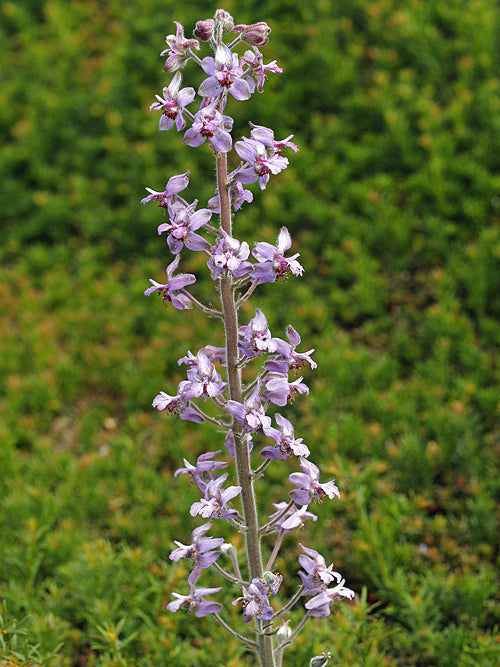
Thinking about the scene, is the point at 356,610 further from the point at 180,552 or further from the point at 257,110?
the point at 257,110

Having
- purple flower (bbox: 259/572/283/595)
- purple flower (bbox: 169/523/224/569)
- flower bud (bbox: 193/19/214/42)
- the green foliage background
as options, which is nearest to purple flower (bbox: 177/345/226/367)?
purple flower (bbox: 169/523/224/569)

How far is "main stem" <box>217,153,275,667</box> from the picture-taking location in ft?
8.76

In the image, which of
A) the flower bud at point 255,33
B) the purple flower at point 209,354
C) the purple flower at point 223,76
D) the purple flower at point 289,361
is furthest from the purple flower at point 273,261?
the flower bud at point 255,33

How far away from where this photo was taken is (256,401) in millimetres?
2637

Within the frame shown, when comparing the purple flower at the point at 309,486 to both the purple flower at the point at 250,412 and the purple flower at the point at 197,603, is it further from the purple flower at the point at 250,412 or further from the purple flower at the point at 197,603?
the purple flower at the point at 197,603

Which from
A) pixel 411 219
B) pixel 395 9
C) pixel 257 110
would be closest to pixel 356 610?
pixel 411 219

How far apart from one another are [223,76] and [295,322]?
4.25 meters

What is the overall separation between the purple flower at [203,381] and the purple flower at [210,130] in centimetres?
77

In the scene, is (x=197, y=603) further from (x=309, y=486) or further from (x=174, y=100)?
(x=174, y=100)

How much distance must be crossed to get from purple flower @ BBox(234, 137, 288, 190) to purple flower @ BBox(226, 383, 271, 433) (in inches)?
30.7

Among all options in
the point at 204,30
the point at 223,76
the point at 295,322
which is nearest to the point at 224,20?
the point at 204,30

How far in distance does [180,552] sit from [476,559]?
2544mm

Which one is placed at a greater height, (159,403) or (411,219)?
(159,403)

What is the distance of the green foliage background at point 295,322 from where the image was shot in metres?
4.37
